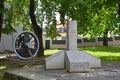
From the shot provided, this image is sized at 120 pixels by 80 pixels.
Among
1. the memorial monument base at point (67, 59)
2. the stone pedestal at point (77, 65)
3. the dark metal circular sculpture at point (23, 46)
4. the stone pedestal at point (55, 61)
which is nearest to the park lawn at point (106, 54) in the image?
the dark metal circular sculpture at point (23, 46)

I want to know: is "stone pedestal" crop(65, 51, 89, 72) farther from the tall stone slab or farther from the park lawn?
the park lawn

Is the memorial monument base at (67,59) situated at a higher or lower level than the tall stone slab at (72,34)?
lower

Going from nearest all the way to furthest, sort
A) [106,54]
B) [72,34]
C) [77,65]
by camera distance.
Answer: [77,65] < [72,34] < [106,54]

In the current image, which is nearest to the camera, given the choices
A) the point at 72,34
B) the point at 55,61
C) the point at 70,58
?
the point at 70,58

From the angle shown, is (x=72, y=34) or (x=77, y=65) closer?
(x=77, y=65)

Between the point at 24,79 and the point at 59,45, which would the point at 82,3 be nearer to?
the point at 24,79

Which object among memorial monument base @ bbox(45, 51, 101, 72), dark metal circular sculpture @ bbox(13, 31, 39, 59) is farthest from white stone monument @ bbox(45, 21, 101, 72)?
dark metal circular sculpture @ bbox(13, 31, 39, 59)

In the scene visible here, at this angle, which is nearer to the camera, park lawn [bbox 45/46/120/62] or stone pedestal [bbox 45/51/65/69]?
stone pedestal [bbox 45/51/65/69]

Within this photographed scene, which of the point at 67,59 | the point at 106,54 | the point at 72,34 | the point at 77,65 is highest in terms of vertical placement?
the point at 72,34

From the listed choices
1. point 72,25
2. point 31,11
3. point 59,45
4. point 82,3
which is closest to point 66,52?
point 72,25

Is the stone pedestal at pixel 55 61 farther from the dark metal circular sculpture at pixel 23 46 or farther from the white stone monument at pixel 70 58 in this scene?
the dark metal circular sculpture at pixel 23 46

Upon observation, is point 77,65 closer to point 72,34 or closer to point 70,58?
point 70,58

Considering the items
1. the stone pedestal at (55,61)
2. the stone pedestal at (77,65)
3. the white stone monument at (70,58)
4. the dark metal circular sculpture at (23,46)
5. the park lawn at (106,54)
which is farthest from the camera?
the park lawn at (106,54)

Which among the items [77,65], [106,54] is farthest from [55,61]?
[106,54]
